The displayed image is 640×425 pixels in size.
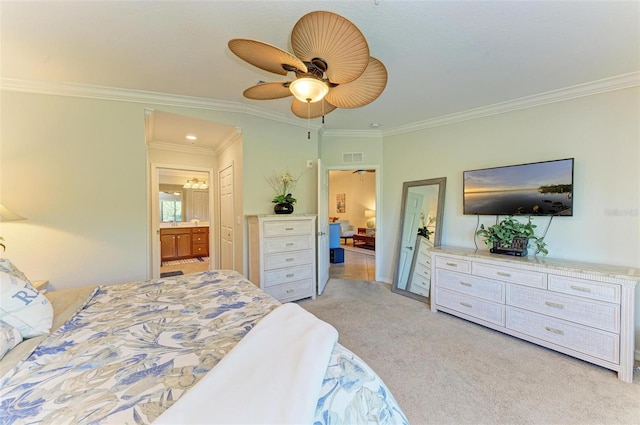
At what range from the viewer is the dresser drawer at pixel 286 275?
3.16m

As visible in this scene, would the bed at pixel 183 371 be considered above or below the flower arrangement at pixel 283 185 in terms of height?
below

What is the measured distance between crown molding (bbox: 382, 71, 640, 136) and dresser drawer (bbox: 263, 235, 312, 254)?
2319 millimetres

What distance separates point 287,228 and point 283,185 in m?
0.69

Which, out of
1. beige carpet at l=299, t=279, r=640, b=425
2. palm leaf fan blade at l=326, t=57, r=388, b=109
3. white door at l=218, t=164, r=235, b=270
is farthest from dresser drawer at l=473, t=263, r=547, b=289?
white door at l=218, t=164, r=235, b=270

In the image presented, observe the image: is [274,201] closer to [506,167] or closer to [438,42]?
[438,42]

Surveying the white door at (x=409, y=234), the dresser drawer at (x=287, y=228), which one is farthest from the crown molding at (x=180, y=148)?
the white door at (x=409, y=234)

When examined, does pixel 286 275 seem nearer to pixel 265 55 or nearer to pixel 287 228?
pixel 287 228

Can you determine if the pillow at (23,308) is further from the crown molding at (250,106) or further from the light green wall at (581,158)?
the light green wall at (581,158)

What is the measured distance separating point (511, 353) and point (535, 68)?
8.20 feet

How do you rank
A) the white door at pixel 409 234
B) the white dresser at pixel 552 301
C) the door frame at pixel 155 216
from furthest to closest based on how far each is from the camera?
1. the door frame at pixel 155 216
2. the white door at pixel 409 234
3. the white dresser at pixel 552 301

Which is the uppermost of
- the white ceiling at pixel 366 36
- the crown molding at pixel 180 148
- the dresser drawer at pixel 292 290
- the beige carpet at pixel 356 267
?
the white ceiling at pixel 366 36

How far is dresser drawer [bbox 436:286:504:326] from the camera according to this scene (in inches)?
99.9

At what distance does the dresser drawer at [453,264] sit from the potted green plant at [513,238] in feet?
1.13

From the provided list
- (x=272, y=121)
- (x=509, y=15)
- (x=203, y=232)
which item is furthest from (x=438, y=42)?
(x=203, y=232)
